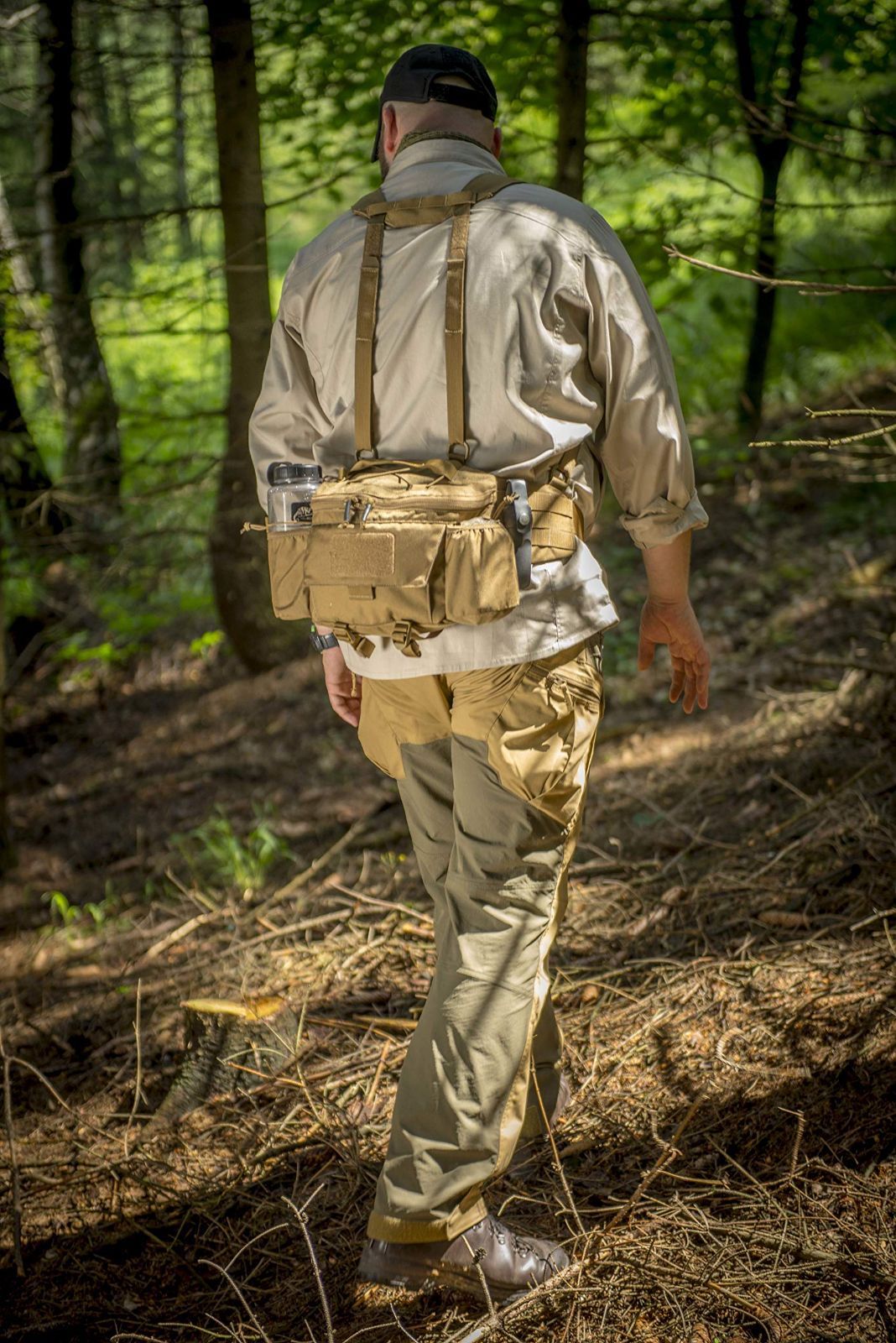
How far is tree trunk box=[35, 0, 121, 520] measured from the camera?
253 inches

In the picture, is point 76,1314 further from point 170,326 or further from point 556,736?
point 170,326

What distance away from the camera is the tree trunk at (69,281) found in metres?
6.43

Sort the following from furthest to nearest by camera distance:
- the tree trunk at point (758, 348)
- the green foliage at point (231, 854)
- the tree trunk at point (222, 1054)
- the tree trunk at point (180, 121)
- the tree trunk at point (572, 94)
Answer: the tree trunk at point (758, 348), the tree trunk at point (180, 121), the tree trunk at point (572, 94), the green foliage at point (231, 854), the tree trunk at point (222, 1054)

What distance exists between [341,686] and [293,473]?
0.60 m

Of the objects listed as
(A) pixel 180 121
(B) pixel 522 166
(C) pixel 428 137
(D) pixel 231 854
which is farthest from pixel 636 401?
(A) pixel 180 121

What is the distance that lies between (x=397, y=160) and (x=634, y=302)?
0.63m

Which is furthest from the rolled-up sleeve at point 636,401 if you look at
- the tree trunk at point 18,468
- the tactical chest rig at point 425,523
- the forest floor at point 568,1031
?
the tree trunk at point 18,468

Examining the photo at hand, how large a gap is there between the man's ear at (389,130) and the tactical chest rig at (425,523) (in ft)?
0.68

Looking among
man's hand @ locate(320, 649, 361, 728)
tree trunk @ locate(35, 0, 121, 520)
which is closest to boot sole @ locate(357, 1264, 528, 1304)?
man's hand @ locate(320, 649, 361, 728)

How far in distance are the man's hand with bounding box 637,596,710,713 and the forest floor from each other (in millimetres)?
1017

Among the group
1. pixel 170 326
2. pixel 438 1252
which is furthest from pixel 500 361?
pixel 170 326

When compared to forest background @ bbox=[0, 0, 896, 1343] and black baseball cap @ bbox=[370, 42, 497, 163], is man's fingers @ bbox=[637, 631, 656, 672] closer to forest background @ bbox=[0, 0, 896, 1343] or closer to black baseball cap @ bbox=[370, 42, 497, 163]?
forest background @ bbox=[0, 0, 896, 1343]

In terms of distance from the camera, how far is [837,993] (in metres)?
2.81

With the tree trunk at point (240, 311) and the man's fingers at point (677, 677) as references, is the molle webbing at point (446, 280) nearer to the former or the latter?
the man's fingers at point (677, 677)
